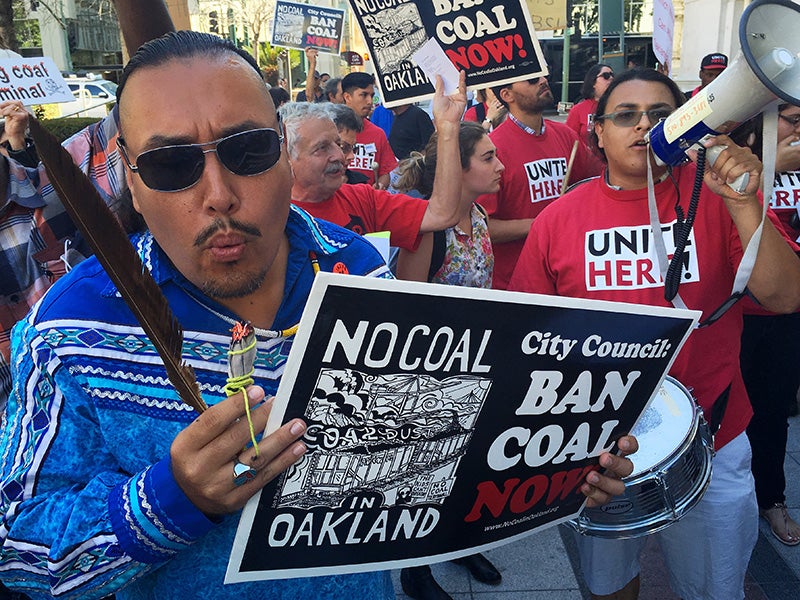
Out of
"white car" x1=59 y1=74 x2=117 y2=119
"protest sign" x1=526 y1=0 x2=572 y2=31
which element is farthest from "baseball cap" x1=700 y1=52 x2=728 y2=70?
"white car" x1=59 y1=74 x2=117 y2=119

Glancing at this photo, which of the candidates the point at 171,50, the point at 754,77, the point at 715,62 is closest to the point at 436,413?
the point at 171,50

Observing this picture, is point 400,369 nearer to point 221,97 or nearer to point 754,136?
point 221,97

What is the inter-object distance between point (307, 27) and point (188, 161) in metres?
9.73

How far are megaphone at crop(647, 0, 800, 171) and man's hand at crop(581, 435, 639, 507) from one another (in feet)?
2.99

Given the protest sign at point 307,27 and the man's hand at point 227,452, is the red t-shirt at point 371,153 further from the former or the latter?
the man's hand at point 227,452

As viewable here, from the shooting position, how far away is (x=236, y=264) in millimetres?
1253

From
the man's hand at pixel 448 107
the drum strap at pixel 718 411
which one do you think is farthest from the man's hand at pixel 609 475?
the man's hand at pixel 448 107

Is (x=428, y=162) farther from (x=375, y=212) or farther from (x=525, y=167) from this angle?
(x=525, y=167)

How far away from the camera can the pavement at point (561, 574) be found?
314 centimetres

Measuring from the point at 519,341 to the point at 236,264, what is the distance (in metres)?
0.52

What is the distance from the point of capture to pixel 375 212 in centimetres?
329

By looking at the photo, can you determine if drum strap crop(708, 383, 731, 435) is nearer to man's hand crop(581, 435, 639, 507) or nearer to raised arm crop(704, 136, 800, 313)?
raised arm crop(704, 136, 800, 313)

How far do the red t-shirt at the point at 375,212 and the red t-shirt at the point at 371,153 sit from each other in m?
3.33

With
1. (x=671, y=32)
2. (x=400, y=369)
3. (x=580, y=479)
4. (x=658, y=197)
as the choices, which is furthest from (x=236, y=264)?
(x=671, y=32)
